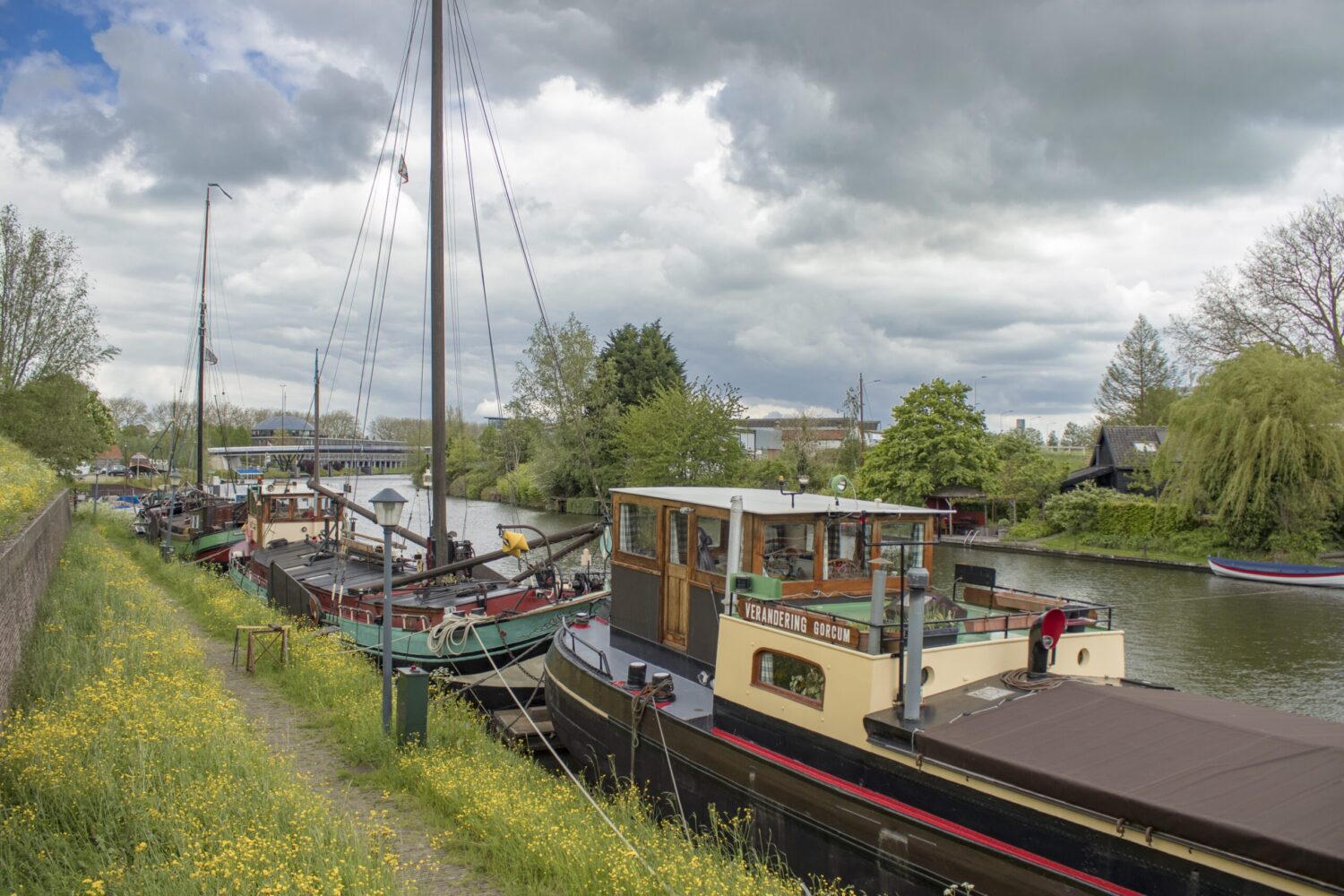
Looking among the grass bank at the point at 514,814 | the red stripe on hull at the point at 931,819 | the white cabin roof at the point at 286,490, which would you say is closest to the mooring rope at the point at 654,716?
the grass bank at the point at 514,814

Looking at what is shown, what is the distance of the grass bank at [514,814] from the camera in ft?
21.9

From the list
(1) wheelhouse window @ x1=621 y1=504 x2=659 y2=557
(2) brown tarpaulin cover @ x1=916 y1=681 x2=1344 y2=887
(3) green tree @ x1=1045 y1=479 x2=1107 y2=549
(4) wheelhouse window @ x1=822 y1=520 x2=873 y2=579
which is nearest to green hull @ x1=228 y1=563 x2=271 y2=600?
(1) wheelhouse window @ x1=621 y1=504 x2=659 y2=557

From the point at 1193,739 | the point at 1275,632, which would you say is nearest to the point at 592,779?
the point at 1193,739

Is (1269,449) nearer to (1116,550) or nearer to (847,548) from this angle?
(1116,550)

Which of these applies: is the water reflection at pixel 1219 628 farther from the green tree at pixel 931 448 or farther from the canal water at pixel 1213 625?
the green tree at pixel 931 448

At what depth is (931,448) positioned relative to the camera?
2005 inches

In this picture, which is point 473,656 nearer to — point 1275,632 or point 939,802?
point 939,802

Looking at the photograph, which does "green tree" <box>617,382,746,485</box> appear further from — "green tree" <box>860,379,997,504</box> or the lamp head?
the lamp head

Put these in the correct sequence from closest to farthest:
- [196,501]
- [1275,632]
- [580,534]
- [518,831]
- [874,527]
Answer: [518,831]
[874,527]
[580,534]
[1275,632]
[196,501]

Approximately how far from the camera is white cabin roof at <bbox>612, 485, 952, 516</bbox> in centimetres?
991

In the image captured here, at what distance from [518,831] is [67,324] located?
38.9m

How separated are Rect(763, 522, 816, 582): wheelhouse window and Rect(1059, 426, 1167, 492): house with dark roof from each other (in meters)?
45.2

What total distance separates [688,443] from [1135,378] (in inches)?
1769

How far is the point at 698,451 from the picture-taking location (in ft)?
160
